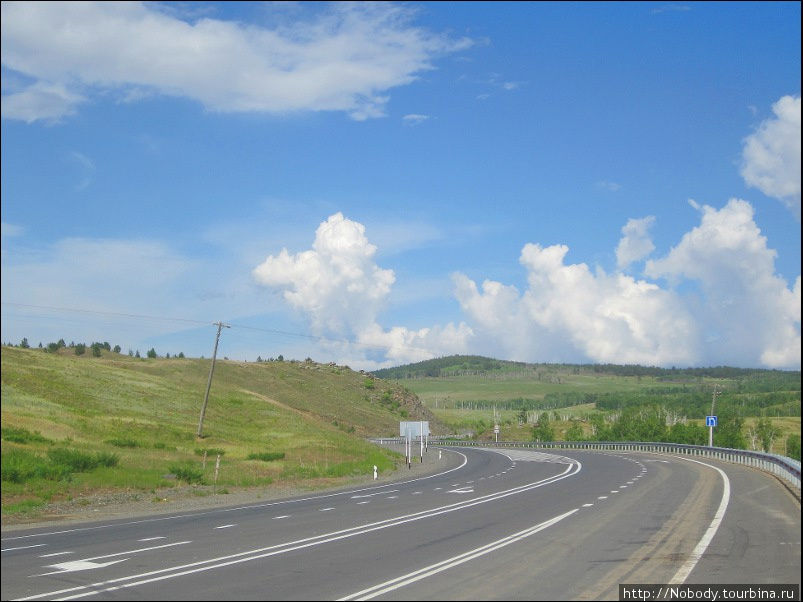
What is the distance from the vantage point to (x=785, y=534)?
16438mm

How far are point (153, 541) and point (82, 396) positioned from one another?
42.7 meters

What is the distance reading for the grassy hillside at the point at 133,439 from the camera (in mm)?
34100

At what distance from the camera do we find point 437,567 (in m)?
13.9

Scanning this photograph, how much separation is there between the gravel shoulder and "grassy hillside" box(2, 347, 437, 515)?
964mm

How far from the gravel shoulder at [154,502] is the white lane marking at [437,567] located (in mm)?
13703

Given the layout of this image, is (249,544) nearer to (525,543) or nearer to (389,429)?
(525,543)

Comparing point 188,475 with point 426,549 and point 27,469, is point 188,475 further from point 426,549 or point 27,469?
point 426,549

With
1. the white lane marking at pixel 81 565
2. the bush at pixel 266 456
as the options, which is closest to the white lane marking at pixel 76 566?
the white lane marking at pixel 81 565

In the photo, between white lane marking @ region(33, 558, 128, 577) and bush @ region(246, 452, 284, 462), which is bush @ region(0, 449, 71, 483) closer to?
bush @ region(246, 452, 284, 462)

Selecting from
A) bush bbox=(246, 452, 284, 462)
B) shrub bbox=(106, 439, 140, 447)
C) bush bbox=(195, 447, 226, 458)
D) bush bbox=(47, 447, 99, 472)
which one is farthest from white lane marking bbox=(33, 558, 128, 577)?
Result: bush bbox=(246, 452, 284, 462)

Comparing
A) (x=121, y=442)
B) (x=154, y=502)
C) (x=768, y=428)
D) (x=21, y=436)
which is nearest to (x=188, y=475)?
(x=154, y=502)

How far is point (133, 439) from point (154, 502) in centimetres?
1643

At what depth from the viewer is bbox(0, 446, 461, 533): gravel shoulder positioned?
85.6 ft

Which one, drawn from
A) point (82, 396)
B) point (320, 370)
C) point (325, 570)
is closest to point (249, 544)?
point (325, 570)
